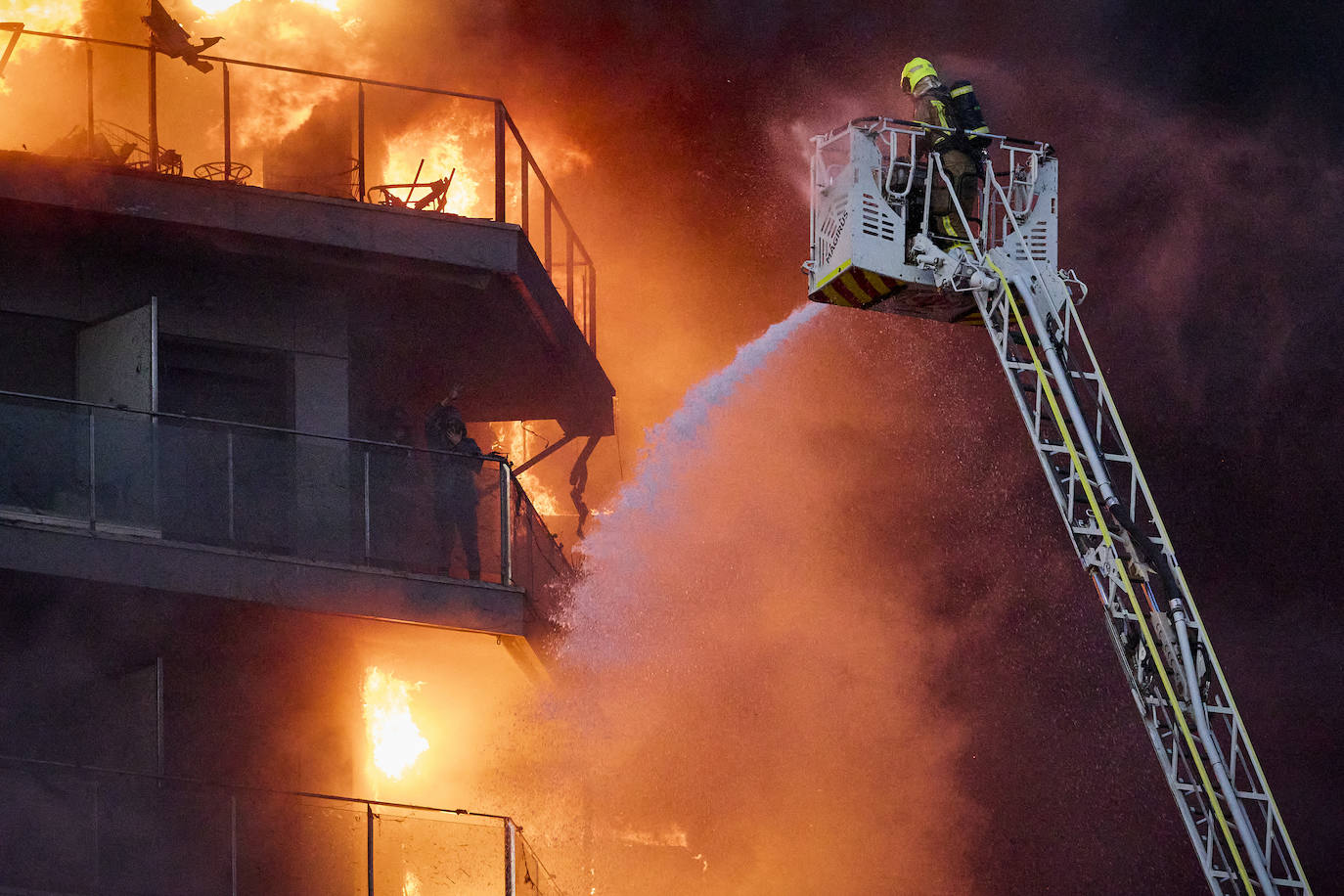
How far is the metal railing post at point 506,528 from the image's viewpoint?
61.2ft

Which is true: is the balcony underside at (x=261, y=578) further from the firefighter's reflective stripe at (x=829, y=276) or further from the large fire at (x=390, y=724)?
the firefighter's reflective stripe at (x=829, y=276)

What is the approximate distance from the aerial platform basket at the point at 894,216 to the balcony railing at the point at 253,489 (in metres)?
3.42

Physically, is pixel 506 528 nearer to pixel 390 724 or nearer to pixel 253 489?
pixel 253 489

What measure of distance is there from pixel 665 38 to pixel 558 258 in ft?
23.6

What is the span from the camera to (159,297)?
756 inches

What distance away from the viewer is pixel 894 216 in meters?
18.3

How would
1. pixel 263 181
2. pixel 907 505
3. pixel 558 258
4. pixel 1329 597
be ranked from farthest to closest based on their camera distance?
pixel 907 505 → pixel 1329 597 → pixel 558 258 → pixel 263 181

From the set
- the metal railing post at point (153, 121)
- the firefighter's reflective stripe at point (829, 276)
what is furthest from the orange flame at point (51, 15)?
the firefighter's reflective stripe at point (829, 276)

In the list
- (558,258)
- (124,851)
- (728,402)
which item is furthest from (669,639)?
(124,851)

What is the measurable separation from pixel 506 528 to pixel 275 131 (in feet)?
20.0

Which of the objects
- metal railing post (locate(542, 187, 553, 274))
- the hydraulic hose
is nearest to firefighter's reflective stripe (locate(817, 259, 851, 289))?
the hydraulic hose

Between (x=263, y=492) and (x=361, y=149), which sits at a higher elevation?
(x=361, y=149)

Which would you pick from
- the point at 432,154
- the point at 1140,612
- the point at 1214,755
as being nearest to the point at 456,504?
the point at 1140,612

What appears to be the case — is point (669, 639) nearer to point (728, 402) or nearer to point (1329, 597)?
point (728, 402)
